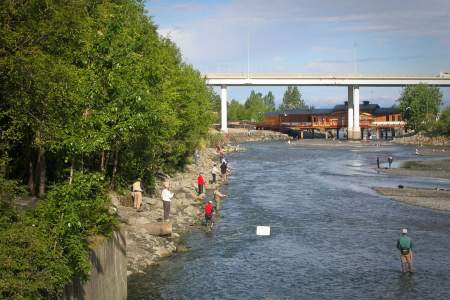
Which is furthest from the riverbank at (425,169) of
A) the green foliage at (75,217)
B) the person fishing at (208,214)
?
the green foliage at (75,217)

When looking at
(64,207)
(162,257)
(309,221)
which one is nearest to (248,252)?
(162,257)

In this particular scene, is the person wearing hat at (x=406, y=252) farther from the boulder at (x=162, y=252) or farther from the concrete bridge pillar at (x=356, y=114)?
the concrete bridge pillar at (x=356, y=114)

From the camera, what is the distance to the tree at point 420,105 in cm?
16200

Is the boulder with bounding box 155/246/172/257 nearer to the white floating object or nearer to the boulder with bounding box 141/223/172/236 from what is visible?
the boulder with bounding box 141/223/172/236

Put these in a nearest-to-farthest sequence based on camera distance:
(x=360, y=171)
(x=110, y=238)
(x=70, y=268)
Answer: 1. (x=70, y=268)
2. (x=110, y=238)
3. (x=360, y=171)

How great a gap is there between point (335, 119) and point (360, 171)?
11407cm

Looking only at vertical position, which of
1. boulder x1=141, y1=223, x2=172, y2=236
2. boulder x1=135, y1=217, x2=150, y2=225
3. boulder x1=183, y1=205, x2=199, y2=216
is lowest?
boulder x1=183, y1=205, x2=199, y2=216

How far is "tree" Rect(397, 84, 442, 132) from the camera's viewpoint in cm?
16200

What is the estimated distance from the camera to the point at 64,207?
15781 millimetres

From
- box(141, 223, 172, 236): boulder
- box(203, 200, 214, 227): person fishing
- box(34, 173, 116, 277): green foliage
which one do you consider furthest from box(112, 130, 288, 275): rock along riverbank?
box(34, 173, 116, 277): green foliage

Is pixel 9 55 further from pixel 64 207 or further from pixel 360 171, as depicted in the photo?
pixel 360 171

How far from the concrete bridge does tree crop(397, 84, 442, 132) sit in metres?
2.67

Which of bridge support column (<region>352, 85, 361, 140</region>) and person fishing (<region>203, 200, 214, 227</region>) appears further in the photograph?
bridge support column (<region>352, 85, 361, 140</region>)

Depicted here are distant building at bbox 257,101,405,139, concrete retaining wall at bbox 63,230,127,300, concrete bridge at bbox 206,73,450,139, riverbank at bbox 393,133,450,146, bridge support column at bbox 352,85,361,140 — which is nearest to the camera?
concrete retaining wall at bbox 63,230,127,300
